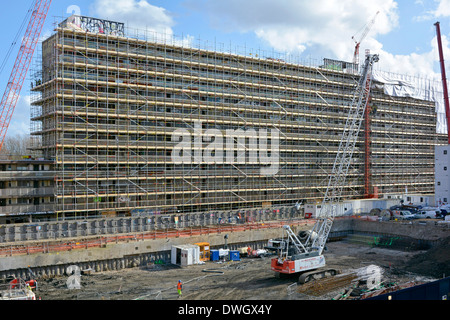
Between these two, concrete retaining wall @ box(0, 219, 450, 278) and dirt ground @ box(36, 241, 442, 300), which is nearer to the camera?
dirt ground @ box(36, 241, 442, 300)

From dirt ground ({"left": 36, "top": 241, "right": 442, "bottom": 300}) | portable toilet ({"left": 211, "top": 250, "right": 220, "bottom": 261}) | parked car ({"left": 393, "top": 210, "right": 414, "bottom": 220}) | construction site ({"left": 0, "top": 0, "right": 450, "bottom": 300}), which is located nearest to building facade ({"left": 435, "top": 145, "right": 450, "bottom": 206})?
construction site ({"left": 0, "top": 0, "right": 450, "bottom": 300})

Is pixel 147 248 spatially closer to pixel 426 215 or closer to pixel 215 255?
pixel 215 255

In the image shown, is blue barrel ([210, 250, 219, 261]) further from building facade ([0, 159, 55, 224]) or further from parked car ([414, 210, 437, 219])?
parked car ([414, 210, 437, 219])

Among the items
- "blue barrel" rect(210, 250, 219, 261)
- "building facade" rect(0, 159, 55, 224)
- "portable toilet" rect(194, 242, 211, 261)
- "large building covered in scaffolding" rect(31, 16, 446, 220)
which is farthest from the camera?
"large building covered in scaffolding" rect(31, 16, 446, 220)

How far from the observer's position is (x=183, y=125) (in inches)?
1901

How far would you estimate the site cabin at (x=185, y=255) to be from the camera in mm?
33688

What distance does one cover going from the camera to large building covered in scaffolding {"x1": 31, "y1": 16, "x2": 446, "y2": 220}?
41.8 metres

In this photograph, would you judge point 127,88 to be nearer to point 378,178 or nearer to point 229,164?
point 229,164

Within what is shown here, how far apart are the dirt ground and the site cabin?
622 mm

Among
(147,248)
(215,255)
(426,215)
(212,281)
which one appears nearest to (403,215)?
(426,215)

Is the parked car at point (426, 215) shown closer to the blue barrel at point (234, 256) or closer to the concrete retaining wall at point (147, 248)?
the concrete retaining wall at point (147, 248)

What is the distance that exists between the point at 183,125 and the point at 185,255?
736 inches
